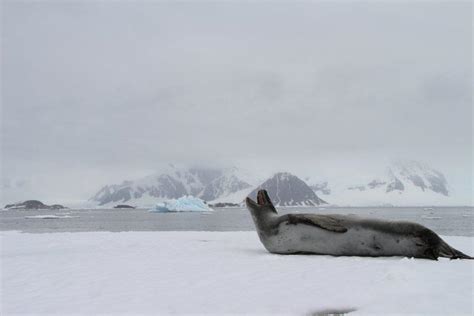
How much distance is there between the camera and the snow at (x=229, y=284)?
18.5 feet

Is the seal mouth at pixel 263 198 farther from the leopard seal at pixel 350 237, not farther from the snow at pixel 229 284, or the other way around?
the snow at pixel 229 284

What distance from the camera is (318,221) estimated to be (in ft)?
34.1

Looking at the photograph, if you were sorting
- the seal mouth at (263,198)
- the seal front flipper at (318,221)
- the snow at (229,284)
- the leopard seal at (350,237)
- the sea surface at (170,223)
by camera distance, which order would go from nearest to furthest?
the snow at (229,284) < the leopard seal at (350,237) < the seal front flipper at (318,221) < the seal mouth at (263,198) < the sea surface at (170,223)

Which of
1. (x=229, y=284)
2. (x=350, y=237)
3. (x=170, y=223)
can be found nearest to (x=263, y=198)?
(x=350, y=237)

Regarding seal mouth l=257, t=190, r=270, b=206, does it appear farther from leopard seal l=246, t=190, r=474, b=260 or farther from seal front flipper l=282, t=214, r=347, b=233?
seal front flipper l=282, t=214, r=347, b=233

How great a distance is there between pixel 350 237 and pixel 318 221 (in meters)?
0.80

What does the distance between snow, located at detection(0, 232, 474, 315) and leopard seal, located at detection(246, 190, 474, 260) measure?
0.49 metres

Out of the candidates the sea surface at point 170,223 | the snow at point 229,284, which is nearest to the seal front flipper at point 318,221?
the snow at point 229,284

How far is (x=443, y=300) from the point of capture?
5656 millimetres

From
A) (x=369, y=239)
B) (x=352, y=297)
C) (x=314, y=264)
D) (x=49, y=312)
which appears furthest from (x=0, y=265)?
(x=369, y=239)

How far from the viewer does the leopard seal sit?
9664mm

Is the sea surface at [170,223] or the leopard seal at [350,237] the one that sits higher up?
the leopard seal at [350,237]

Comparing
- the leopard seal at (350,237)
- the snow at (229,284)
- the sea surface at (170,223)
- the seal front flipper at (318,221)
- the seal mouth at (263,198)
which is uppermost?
the seal mouth at (263,198)

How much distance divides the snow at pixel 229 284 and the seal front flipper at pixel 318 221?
0.81 meters
